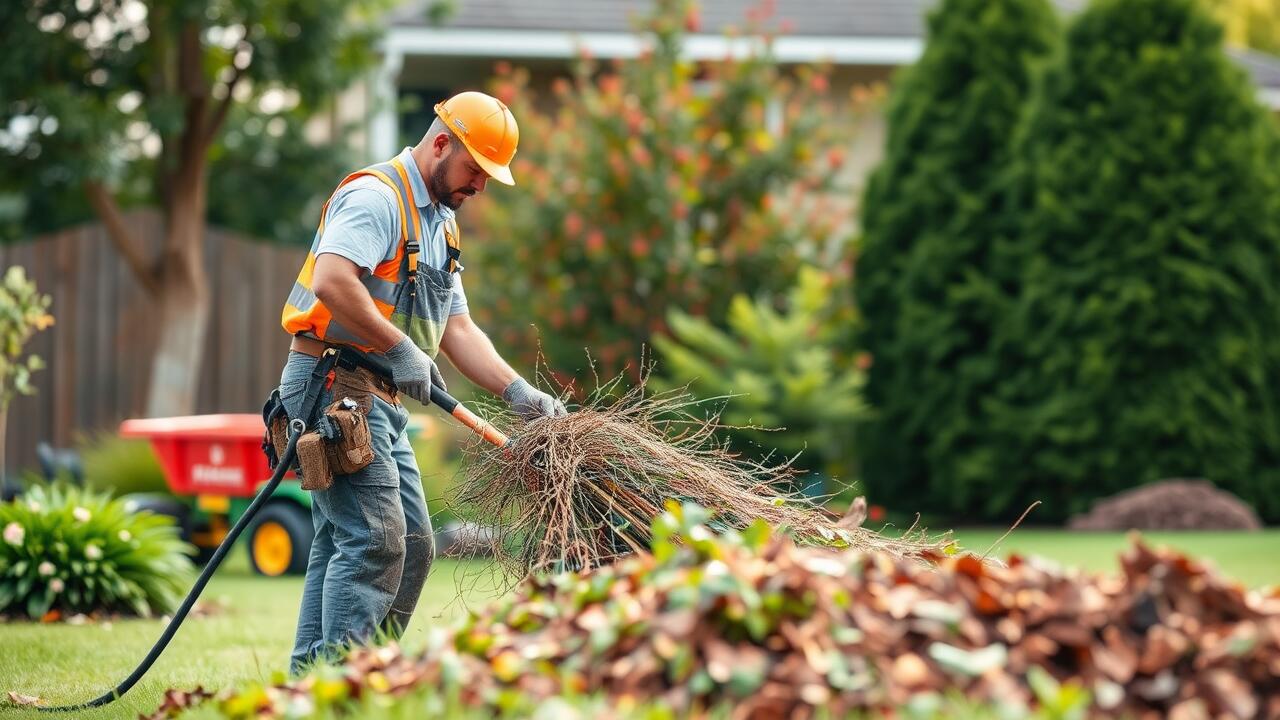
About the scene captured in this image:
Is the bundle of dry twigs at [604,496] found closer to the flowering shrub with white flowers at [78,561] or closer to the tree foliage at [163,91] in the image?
the flowering shrub with white flowers at [78,561]

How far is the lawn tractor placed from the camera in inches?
351

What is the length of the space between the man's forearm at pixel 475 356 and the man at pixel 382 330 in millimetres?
241

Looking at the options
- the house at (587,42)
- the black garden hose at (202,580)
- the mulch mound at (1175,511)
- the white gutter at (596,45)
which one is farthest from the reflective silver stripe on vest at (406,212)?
the white gutter at (596,45)

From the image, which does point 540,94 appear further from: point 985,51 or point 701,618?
point 701,618

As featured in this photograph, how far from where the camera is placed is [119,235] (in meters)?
12.6

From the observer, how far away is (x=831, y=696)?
9.47ft

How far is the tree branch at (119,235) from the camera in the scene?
12430mm

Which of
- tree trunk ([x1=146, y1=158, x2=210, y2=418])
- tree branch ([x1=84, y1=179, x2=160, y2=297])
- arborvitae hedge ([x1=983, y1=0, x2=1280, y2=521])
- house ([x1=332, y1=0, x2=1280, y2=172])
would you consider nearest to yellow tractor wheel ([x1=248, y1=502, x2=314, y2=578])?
A: tree trunk ([x1=146, y1=158, x2=210, y2=418])

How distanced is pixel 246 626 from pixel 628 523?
2846 millimetres

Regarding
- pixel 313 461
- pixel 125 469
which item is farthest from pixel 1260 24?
pixel 313 461

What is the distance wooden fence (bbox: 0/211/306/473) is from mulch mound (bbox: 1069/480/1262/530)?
7482mm

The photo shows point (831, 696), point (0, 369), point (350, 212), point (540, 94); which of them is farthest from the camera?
point (540, 94)

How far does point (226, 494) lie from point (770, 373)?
4.43 m

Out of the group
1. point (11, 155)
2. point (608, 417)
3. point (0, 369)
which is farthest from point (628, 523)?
point (11, 155)
